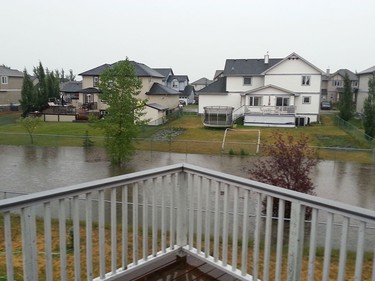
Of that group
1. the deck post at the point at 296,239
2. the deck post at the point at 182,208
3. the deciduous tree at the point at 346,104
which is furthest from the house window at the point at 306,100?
the deck post at the point at 296,239

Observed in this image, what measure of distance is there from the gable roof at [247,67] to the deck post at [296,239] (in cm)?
3232

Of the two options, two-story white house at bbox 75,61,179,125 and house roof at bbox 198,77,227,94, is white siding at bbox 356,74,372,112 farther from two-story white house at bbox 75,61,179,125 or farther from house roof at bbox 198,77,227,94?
Answer: two-story white house at bbox 75,61,179,125

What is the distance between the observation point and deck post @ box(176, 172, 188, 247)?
357 centimetres

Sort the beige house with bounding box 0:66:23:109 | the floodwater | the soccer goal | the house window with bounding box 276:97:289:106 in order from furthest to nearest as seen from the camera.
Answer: the beige house with bounding box 0:66:23:109, the house window with bounding box 276:97:289:106, the soccer goal, the floodwater

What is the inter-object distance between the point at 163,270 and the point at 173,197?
748 mm

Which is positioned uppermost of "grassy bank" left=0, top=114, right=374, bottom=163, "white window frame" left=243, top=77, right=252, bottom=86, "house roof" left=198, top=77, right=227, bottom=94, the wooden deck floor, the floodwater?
"white window frame" left=243, top=77, right=252, bottom=86

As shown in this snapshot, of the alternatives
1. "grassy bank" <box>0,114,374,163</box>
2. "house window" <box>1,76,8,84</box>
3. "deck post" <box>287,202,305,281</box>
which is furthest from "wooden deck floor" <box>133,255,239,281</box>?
"house window" <box>1,76,8,84</box>

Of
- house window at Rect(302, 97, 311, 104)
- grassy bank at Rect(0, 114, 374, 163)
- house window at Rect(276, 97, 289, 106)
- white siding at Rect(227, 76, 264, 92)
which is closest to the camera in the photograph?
grassy bank at Rect(0, 114, 374, 163)

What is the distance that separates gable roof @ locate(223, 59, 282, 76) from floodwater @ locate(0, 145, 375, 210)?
18656mm

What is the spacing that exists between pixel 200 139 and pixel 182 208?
733 inches

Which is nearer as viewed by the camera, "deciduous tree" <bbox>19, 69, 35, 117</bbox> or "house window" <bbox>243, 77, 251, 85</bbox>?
"house window" <bbox>243, 77, 251, 85</bbox>

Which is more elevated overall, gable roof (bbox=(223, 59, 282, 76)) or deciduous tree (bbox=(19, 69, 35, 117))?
gable roof (bbox=(223, 59, 282, 76))

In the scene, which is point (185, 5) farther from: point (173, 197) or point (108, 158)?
point (173, 197)

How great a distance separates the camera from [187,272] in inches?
135
